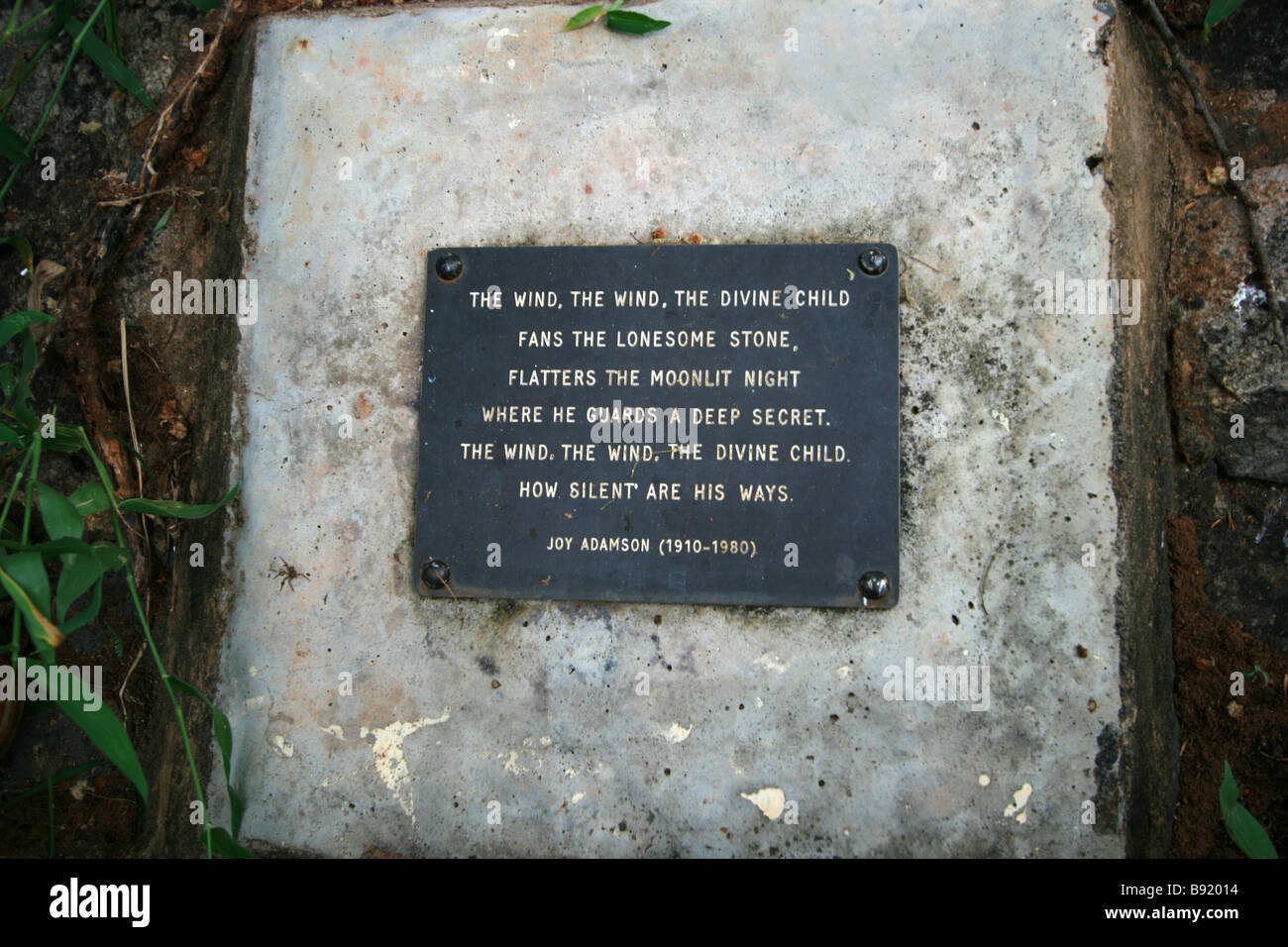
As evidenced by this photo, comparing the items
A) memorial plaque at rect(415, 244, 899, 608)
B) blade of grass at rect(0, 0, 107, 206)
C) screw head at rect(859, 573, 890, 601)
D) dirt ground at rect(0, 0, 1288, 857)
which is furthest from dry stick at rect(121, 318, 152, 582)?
screw head at rect(859, 573, 890, 601)

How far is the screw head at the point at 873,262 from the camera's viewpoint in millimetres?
1662

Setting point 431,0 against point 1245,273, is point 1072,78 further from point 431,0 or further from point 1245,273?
point 431,0

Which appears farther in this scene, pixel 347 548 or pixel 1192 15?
pixel 1192 15

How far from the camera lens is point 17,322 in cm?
163

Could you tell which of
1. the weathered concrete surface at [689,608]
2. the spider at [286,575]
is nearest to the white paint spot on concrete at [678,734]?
the weathered concrete surface at [689,608]

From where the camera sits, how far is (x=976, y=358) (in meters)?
1.65

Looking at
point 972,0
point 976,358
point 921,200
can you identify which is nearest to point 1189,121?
point 972,0

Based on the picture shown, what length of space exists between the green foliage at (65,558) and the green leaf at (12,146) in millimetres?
664

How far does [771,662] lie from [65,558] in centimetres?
140

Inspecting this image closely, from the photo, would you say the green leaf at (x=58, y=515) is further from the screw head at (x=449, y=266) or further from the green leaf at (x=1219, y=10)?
the green leaf at (x=1219, y=10)

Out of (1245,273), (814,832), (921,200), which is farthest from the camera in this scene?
(1245,273)

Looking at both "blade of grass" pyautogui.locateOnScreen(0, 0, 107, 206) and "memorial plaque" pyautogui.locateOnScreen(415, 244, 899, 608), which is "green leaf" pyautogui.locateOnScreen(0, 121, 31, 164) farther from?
"memorial plaque" pyautogui.locateOnScreen(415, 244, 899, 608)

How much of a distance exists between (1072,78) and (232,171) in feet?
6.36

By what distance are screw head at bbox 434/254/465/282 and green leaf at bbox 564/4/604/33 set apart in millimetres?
596
